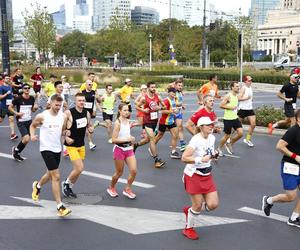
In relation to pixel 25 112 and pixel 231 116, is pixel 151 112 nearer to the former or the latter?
pixel 231 116

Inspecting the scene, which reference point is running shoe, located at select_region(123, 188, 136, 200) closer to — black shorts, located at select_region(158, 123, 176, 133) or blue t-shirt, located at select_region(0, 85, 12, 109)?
black shorts, located at select_region(158, 123, 176, 133)

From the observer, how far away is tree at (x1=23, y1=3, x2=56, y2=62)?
162 feet

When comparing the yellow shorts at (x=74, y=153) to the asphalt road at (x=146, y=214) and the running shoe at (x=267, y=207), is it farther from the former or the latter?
the running shoe at (x=267, y=207)

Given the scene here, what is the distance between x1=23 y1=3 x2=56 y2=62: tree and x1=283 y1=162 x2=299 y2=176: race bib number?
151 feet

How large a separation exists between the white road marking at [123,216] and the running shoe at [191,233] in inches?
12.5

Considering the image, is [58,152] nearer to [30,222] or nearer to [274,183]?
[30,222]

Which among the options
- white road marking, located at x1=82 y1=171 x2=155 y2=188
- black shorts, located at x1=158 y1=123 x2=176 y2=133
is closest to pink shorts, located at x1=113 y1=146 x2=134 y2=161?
white road marking, located at x1=82 y1=171 x2=155 y2=188

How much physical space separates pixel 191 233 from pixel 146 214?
112 centimetres

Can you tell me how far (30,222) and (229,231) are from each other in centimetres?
278

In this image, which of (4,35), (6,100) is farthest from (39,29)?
(6,100)

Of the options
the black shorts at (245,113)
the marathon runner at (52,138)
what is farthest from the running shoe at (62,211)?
the black shorts at (245,113)

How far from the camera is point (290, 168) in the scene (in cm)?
619

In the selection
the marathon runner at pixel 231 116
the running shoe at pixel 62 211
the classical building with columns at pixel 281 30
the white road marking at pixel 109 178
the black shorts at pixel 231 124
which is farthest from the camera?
the classical building with columns at pixel 281 30

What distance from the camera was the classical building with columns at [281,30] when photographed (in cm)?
13125
